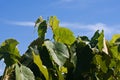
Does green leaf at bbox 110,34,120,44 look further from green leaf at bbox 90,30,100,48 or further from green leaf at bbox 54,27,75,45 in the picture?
green leaf at bbox 54,27,75,45

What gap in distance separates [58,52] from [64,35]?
18cm

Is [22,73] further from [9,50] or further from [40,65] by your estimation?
[9,50]

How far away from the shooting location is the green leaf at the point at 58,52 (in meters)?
1.81

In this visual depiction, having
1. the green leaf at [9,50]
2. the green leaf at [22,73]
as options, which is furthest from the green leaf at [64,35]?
the green leaf at [22,73]

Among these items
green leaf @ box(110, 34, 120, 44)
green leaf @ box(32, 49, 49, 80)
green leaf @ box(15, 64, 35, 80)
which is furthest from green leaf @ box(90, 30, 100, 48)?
green leaf @ box(15, 64, 35, 80)

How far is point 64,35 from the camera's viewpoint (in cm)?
199

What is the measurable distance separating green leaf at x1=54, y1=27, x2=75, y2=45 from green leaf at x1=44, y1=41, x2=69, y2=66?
138mm

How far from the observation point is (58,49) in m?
1.85

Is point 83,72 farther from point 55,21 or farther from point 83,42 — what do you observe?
point 55,21

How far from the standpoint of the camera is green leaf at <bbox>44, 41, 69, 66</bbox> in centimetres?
181

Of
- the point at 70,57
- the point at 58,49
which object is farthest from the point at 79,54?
the point at 58,49

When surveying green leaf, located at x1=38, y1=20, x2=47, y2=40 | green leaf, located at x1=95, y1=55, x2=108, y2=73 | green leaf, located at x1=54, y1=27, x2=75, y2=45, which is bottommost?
green leaf, located at x1=95, y1=55, x2=108, y2=73

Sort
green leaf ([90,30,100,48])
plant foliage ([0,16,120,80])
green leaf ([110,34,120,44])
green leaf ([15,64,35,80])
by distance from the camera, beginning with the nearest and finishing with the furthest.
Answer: green leaf ([15,64,35,80]) → plant foliage ([0,16,120,80]) → green leaf ([90,30,100,48]) → green leaf ([110,34,120,44])

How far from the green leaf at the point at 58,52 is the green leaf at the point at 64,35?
0.45 feet
